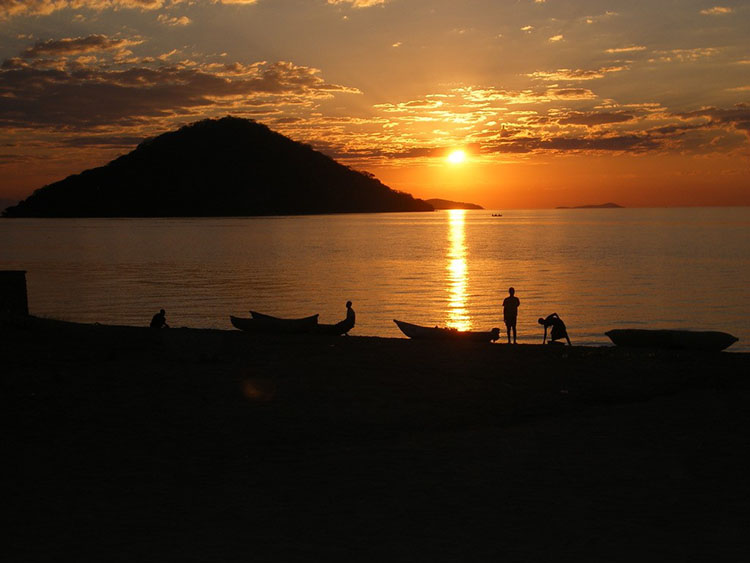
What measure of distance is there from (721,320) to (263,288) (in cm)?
3841

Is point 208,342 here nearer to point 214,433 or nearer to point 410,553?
point 214,433

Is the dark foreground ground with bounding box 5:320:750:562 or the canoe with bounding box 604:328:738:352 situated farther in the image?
the canoe with bounding box 604:328:738:352

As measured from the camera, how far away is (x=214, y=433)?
557 inches

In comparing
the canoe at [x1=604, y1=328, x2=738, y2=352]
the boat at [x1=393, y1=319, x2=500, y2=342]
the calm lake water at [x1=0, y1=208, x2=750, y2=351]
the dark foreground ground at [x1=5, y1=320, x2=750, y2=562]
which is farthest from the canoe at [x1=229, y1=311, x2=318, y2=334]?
the canoe at [x1=604, y1=328, x2=738, y2=352]

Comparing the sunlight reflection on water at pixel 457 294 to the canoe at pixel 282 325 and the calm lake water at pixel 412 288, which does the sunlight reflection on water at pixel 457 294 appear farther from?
the canoe at pixel 282 325

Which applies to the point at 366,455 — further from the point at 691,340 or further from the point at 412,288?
the point at 412,288

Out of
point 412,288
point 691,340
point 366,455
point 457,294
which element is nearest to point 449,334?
point 691,340

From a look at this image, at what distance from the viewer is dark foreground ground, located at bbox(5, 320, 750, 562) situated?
8.84 m

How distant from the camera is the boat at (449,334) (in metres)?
27.0

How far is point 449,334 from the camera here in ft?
90.1

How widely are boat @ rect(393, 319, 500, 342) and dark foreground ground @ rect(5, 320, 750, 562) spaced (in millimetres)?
4507

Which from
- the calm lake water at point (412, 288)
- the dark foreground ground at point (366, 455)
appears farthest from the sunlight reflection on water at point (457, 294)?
the dark foreground ground at point (366, 455)

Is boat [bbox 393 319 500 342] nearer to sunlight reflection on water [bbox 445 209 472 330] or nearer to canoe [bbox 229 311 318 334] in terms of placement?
canoe [bbox 229 311 318 334]

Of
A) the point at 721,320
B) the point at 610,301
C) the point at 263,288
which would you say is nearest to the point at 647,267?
the point at 610,301
